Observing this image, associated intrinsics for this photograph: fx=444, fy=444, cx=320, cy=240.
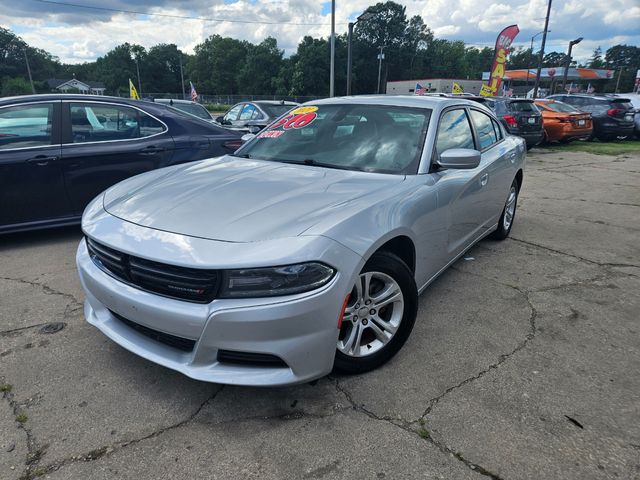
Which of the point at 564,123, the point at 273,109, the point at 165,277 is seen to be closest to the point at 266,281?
the point at 165,277

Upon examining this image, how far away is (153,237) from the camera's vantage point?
215 cm

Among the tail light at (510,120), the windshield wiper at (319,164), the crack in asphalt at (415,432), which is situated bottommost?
the crack in asphalt at (415,432)

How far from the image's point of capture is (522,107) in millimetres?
12047

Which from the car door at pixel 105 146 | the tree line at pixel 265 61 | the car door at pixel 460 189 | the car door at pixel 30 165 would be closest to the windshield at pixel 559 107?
the car door at pixel 460 189

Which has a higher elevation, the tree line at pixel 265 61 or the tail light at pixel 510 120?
the tree line at pixel 265 61

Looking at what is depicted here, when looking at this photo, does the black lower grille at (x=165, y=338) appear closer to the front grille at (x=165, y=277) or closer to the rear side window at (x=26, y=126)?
the front grille at (x=165, y=277)

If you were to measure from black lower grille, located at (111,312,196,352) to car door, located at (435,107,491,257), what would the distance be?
1.85 meters

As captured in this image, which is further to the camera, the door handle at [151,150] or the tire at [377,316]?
the door handle at [151,150]

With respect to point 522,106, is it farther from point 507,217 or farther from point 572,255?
point 572,255

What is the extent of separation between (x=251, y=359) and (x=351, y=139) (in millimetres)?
1872

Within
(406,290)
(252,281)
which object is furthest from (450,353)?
(252,281)

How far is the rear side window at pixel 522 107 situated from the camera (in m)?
11.9

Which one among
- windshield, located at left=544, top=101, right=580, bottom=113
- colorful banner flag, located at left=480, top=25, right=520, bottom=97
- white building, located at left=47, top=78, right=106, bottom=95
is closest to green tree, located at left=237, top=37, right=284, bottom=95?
white building, located at left=47, top=78, right=106, bottom=95

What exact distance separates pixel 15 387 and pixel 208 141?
3.62 metres
